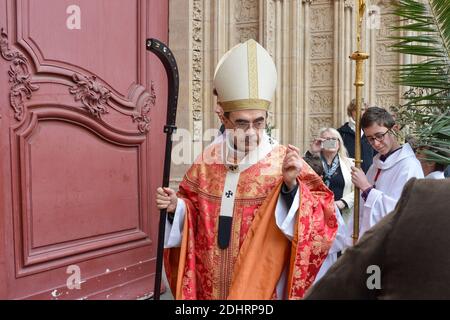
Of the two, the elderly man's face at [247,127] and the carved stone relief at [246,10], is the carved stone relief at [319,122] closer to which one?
the carved stone relief at [246,10]

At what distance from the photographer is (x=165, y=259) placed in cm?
289

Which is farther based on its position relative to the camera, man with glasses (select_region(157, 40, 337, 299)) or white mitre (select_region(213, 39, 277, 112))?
white mitre (select_region(213, 39, 277, 112))

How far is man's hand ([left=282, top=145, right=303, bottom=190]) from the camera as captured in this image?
2393 millimetres

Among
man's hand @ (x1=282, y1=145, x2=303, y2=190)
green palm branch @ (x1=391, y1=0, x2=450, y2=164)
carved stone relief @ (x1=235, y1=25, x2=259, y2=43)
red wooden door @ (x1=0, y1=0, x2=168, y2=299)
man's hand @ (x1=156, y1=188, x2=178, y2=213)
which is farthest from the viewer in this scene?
carved stone relief @ (x1=235, y1=25, x2=259, y2=43)

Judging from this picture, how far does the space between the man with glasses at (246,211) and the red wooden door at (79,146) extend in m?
0.92

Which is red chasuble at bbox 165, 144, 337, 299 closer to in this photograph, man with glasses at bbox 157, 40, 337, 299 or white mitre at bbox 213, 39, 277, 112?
man with glasses at bbox 157, 40, 337, 299

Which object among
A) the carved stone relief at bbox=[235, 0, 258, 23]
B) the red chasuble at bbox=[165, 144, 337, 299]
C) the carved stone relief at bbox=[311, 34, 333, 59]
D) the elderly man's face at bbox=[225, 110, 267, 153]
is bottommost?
the red chasuble at bbox=[165, 144, 337, 299]

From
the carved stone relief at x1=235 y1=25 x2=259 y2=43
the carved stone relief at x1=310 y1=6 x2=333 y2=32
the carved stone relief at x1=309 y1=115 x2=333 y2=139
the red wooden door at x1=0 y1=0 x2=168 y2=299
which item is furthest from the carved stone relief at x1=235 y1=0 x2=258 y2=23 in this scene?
the red wooden door at x1=0 y1=0 x2=168 y2=299

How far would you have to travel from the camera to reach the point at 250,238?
2580 mm

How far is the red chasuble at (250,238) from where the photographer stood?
8.15 feet

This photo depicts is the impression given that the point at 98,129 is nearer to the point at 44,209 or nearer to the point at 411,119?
the point at 44,209

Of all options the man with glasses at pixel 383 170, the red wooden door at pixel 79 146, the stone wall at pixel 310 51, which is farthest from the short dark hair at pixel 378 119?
the stone wall at pixel 310 51

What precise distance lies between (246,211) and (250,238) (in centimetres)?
14

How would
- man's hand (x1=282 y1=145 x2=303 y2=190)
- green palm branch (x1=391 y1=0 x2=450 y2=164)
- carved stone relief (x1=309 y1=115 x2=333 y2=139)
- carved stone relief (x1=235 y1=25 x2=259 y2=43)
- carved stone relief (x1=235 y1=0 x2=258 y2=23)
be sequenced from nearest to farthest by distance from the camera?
green palm branch (x1=391 y1=0 x2=450 y2=164)
man's hand (x1=282 y1=145 x2=303 y2=190)
carved stone relief (x1=235 y1=25 x2=259 y2=43)
carved stone relief (x1=235 y1=0 x2=258 y2=23)
carved stone relief (x1=309 y1=115 x2=333 y2=139)
